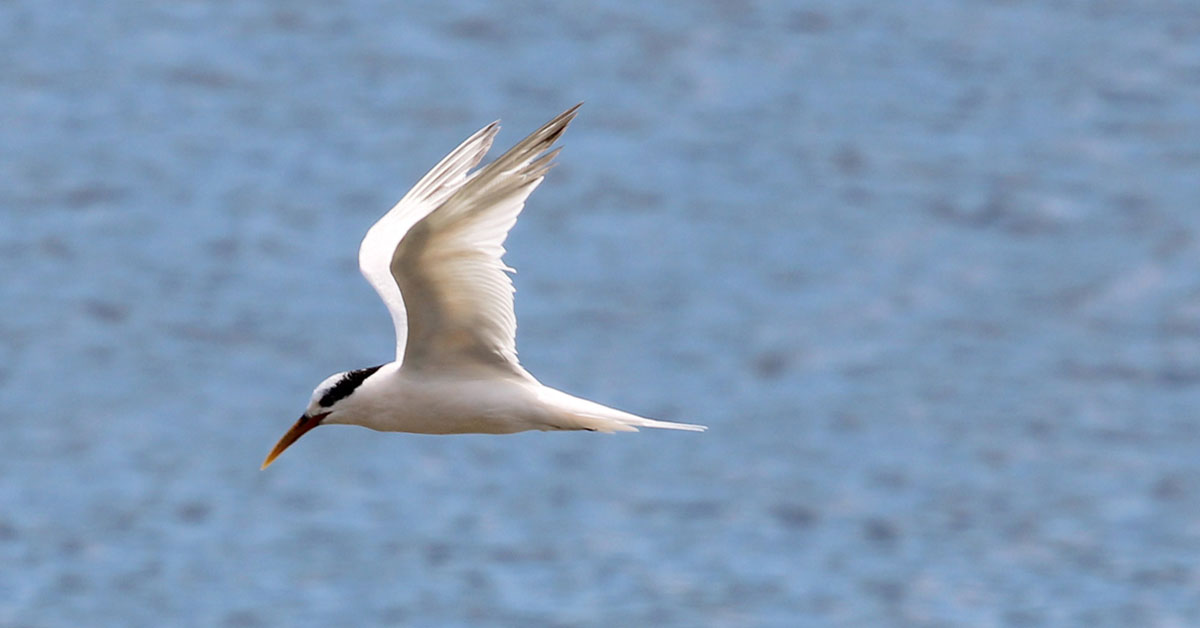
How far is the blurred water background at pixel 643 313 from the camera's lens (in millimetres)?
27109

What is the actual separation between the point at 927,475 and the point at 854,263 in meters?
5.32

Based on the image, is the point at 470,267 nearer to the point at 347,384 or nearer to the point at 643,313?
the point at 347,384

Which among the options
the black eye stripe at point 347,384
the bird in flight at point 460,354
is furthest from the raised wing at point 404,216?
the black eye stripe at point 347,384

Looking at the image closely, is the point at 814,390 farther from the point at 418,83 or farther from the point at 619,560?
the point at 418,83

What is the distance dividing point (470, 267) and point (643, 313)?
2359cm

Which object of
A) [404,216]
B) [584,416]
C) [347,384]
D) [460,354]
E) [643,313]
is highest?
[643,313]

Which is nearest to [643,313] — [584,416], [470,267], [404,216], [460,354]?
[404,216]

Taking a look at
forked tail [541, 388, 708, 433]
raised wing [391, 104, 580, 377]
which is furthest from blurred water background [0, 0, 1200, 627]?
forked tail [541, 388, 708, 433]

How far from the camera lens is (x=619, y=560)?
27.0 m

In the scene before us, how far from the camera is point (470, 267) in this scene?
337 inches

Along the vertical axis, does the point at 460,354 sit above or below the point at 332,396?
above

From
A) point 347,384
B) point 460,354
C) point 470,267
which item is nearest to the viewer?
point 470,267

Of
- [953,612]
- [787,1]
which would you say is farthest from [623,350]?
[787,1]

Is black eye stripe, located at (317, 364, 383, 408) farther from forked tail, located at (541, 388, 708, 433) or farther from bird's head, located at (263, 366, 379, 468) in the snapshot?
forked tail, located at (541, 388, 708, 433)
